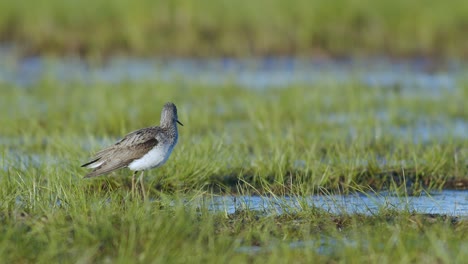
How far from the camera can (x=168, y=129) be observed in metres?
8.12

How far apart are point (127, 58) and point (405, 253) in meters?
12.9

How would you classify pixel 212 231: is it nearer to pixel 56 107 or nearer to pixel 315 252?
pixel 315 252

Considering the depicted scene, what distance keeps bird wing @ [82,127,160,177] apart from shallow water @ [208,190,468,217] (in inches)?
27.6

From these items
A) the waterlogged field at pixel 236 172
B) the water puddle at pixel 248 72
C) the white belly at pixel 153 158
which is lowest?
the water puddle at pixel 248 72

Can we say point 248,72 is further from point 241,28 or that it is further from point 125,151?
point 125,151

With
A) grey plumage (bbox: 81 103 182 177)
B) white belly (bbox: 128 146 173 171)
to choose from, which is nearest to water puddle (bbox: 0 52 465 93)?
grey plumage (bbox: 81 103 182 177)

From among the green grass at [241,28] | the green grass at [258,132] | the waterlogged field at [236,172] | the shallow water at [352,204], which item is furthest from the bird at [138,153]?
the green grass at [241,28]

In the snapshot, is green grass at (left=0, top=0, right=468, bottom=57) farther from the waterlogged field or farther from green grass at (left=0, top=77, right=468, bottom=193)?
green grass at (left=0, top=77, right=468, bottom=193)

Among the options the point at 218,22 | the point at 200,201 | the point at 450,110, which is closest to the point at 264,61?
the point at 218,22

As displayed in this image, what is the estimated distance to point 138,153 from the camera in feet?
25.5

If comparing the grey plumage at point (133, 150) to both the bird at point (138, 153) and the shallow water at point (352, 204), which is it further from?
the shallow water at point (352, 204)

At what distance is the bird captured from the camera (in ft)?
25.4

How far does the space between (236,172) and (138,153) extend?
57.9 inches

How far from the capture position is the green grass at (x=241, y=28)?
18422 millimetres
